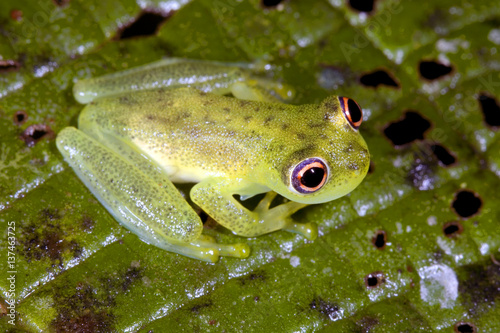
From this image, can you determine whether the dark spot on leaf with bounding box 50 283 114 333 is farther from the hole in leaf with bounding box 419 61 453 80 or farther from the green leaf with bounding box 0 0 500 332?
the hole in leaf with bounding box 419 61 453 80

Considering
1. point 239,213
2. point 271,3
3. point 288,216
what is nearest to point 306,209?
point 288,216

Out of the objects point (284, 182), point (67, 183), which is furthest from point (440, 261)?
point (67, 183)

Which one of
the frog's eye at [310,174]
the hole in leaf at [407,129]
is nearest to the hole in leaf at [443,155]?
the hole in leaf at [407,129]

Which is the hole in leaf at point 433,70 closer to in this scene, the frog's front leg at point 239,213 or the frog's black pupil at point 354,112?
the frog's black pupil at point 354,112

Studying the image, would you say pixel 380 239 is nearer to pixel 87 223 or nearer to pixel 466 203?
pixel 466 203

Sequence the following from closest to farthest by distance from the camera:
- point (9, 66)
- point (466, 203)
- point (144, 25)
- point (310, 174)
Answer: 1. point (310, 174)
2. point (466, 203)
3. point (9, 66)
4. point (144, 25)

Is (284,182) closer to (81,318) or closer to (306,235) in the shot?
(306,235)

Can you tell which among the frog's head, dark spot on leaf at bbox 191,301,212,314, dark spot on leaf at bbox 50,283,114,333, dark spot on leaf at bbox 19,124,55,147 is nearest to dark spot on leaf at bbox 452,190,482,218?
the frog's head
